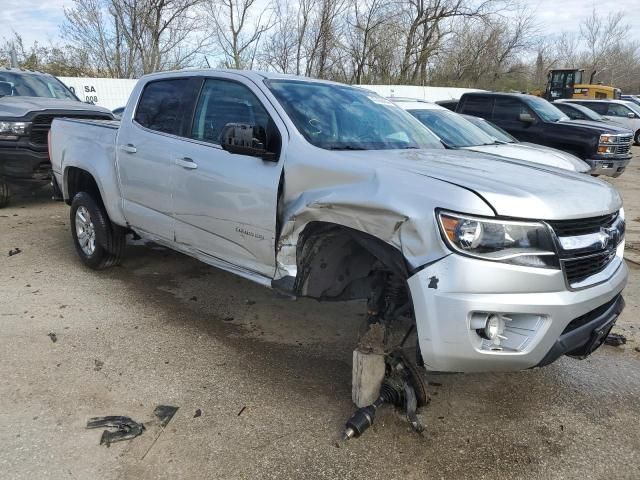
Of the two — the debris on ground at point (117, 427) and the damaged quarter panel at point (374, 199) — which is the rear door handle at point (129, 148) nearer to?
the damaged quarter panel at point (374, 199)

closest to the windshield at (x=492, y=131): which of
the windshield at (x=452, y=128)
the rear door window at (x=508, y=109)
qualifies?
the windshield at (x=452, y=128)

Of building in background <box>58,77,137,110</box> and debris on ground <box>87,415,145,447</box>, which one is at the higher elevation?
building in background <box>58,77,137,110</box>

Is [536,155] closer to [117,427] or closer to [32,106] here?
[117,427]

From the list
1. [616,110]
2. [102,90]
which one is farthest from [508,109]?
[102,90]

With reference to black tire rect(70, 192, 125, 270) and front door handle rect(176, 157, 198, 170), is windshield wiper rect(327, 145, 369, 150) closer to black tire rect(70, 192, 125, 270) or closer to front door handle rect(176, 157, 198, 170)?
front door handle rect(176, 157, 198, 170)

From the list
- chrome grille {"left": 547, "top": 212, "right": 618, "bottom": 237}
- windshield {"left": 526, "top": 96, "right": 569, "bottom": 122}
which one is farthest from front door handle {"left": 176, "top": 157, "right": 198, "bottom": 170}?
windshield {"left": 526, "top": 96, "right": 569, "bottom": 122}

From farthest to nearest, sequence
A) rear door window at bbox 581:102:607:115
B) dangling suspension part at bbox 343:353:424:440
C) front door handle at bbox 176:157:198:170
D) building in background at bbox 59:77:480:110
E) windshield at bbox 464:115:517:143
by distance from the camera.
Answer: rear door window at bbox 581:102:607:115 → building in background at bbox 59:77:480:110 → windshield at bbox 464:115:517:143 → front door handle at bbox 176:157:198:170 → dangling suspension part at bbox 343:353:424:440

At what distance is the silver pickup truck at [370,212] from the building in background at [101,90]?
15337mm

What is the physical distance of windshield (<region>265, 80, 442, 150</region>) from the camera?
339cm

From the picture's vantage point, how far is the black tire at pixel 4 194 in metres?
8.03

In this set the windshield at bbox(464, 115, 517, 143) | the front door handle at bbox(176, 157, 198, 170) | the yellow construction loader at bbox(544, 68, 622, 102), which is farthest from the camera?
the yellow construction loader at bbox(544, 68, 622, 102)

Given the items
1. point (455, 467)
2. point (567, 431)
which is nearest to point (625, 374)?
point (567, 431)

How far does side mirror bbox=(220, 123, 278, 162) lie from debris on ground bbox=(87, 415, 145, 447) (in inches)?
66.5

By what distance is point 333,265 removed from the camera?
3.23 metres
